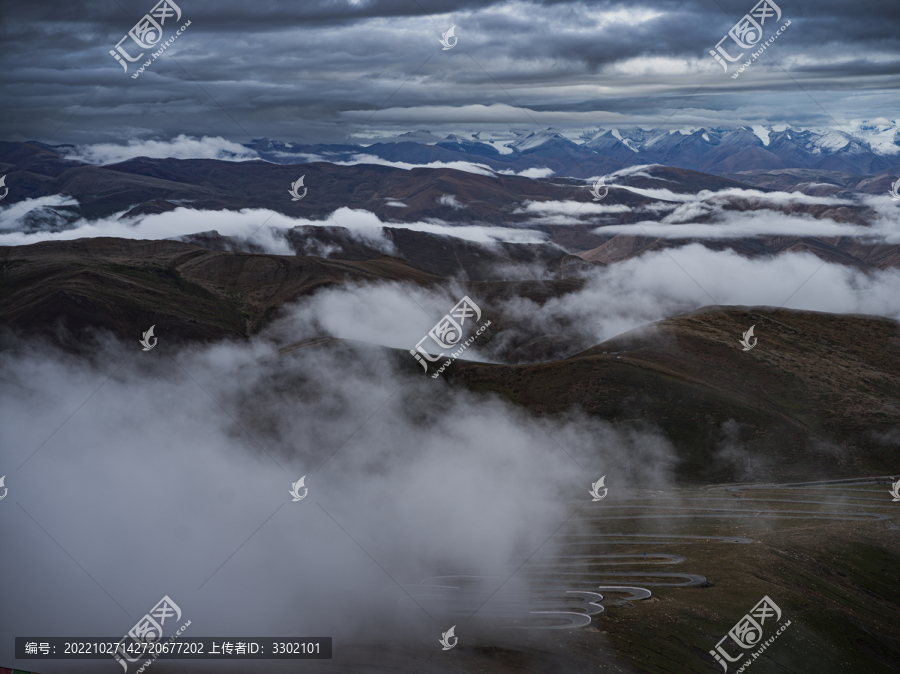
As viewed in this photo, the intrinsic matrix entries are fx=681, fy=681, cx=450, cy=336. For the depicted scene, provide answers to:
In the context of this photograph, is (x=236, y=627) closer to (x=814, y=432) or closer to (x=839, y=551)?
(x=839, y=551)

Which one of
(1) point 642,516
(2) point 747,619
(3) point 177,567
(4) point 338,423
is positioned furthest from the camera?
(4) point 338,423

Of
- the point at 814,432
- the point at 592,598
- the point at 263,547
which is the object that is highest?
the point at 814,432

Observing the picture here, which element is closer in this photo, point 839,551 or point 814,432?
point 839,551

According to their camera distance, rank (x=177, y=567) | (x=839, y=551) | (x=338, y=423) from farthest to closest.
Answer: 1. (x=338, y=423)
2. (x=177, y=567)
3. (x=839, y=551)

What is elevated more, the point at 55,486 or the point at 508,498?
the point at 508,498

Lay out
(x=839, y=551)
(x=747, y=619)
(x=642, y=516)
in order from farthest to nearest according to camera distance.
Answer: (x=642, y=516), (x=839, y=551), (x=747, y=619)

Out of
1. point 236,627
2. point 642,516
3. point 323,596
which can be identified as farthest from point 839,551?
point 236,627

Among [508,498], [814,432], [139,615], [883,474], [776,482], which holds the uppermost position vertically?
[814,432]

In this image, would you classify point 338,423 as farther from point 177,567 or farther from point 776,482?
point 776,482

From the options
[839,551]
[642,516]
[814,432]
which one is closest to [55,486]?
[642,516]
